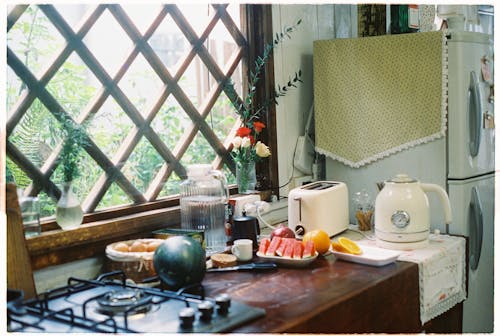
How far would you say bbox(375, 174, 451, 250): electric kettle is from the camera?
2283 mm

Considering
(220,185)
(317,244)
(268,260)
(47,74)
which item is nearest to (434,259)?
(317,244)

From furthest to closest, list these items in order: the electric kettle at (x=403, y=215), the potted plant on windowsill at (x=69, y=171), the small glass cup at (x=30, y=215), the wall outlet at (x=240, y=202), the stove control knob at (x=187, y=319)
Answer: the wall outlet at (x=240, y=202), the electric kettle at (x=403, y=215), the potted plant on windowsill at (x=69, y=171), the small glass cup at (x=30, y=215), the stove control knob at (x=187, y=319)

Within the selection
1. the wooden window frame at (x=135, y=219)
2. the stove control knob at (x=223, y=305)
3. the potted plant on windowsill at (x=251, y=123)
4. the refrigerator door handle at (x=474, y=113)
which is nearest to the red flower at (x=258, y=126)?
the potted plant on windowsill at (x=251, y=123)

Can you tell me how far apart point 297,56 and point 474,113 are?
83 cm

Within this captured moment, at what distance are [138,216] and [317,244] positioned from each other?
2.13ft

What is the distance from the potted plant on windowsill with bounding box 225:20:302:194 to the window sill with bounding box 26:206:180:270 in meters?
0.40

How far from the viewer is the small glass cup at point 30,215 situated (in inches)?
72.4

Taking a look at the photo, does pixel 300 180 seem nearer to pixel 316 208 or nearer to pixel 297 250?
pixel 316 208

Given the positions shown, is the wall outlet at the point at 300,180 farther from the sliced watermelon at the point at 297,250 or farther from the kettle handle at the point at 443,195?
the sliced watermelon at the point at 297,250

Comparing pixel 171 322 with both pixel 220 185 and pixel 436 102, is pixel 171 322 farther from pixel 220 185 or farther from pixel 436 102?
pixel 436 102

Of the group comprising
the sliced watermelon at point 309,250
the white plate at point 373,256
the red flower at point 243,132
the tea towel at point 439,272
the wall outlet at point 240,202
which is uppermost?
the red flower at point 243,132

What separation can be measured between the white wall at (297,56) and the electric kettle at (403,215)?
637 mm

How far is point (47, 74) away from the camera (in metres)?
2.03

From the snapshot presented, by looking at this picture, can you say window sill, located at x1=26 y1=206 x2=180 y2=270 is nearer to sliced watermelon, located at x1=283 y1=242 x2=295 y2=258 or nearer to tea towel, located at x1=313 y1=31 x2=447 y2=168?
sliced watermelon, located at x1=283 y1=242 x2=295 y2=258
